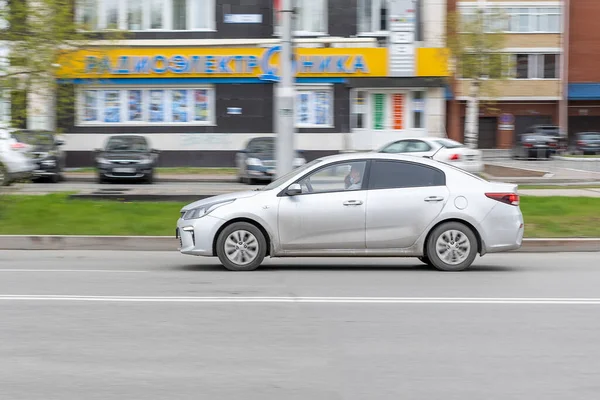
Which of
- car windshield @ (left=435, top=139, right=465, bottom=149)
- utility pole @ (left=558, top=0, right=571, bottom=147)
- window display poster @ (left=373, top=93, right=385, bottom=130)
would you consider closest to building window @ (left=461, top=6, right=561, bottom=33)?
utility pole @ (left=558, top=0, right=571, bottom=147)

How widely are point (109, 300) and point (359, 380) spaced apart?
12.4ft

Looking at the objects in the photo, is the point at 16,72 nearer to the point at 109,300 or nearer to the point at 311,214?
the point at 311,214

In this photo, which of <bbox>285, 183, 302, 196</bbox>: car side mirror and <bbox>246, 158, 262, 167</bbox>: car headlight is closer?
<bbox>285, 183, 302, 196</bbox>: car side mirror

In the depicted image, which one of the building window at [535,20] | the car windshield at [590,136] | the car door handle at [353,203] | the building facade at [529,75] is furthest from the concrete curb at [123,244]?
the building window at [535,20]

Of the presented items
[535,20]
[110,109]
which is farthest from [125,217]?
[535,20]

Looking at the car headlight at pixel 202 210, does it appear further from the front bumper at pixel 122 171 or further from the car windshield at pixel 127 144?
the car windshield at pixel 127 144

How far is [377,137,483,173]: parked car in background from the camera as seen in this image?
27844 millimetres

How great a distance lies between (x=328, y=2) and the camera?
3550 cm

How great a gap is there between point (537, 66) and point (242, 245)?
173 ft

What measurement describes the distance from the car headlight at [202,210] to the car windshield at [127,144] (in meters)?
17.6

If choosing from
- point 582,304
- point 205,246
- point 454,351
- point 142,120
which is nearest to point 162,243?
point 205,246

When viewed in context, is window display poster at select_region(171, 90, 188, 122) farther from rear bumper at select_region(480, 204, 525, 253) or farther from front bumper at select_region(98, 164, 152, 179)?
rear bumper at select_region(480, 204, 525, 253)

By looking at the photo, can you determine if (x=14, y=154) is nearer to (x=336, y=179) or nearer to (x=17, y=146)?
(x=17, y=146)

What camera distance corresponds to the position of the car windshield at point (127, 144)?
28780mm
